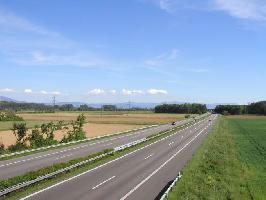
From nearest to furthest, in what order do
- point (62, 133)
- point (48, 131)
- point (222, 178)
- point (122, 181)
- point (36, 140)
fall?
point (122, 181), point (222, 178), point (36, 140), point (48, 131), point (62, 133)

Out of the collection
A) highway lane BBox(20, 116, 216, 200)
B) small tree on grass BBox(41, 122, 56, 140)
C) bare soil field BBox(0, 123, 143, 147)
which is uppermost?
small tree on grass BBox(41, 122, 56, 140)

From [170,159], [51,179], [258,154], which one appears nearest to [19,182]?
[51,179]

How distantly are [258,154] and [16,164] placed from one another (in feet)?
86.3

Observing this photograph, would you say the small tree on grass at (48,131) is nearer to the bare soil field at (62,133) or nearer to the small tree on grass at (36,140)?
the small tree on grass at (36,140)

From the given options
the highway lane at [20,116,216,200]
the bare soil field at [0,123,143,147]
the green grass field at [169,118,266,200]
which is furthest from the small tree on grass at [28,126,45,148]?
the green grass field at [169,118,266,200]

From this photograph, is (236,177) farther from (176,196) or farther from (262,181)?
(176,196)

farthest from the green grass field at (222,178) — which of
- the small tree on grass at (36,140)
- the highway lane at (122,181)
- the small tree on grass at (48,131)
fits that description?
the small tree on grass at (48,131)

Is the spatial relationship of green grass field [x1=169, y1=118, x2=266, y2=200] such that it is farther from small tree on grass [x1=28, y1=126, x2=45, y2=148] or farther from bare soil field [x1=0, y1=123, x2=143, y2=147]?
bare soil field [x1=0, y1=123, x2=143, y2=147]

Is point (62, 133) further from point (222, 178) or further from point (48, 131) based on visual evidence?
point (222, 178)

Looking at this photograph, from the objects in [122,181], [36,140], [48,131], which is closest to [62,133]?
[48,131]

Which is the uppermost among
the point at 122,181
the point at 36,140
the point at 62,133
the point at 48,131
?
the point at 48,131

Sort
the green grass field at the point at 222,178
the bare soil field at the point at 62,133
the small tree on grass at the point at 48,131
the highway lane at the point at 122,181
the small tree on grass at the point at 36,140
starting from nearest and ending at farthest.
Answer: the highway lane at the point at 122,181, the green grass field at the point at 222,178, the small tree on grass at the point at 36,140, the small tree on grass at the point at 48,131, the bare soil field at the point at 62,133

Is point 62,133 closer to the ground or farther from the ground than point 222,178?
farther from the ground

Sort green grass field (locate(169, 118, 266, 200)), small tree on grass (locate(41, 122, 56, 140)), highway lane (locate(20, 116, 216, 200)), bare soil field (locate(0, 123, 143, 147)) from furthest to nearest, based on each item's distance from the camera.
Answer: bare soil field (locate(0, 123, 143, 147))
small tree on grass (locate(41, 122, 56, 140))
green grass field (locate(169, 118, 266, 200))
highway lane (locate(20, 116, 216, 200))
